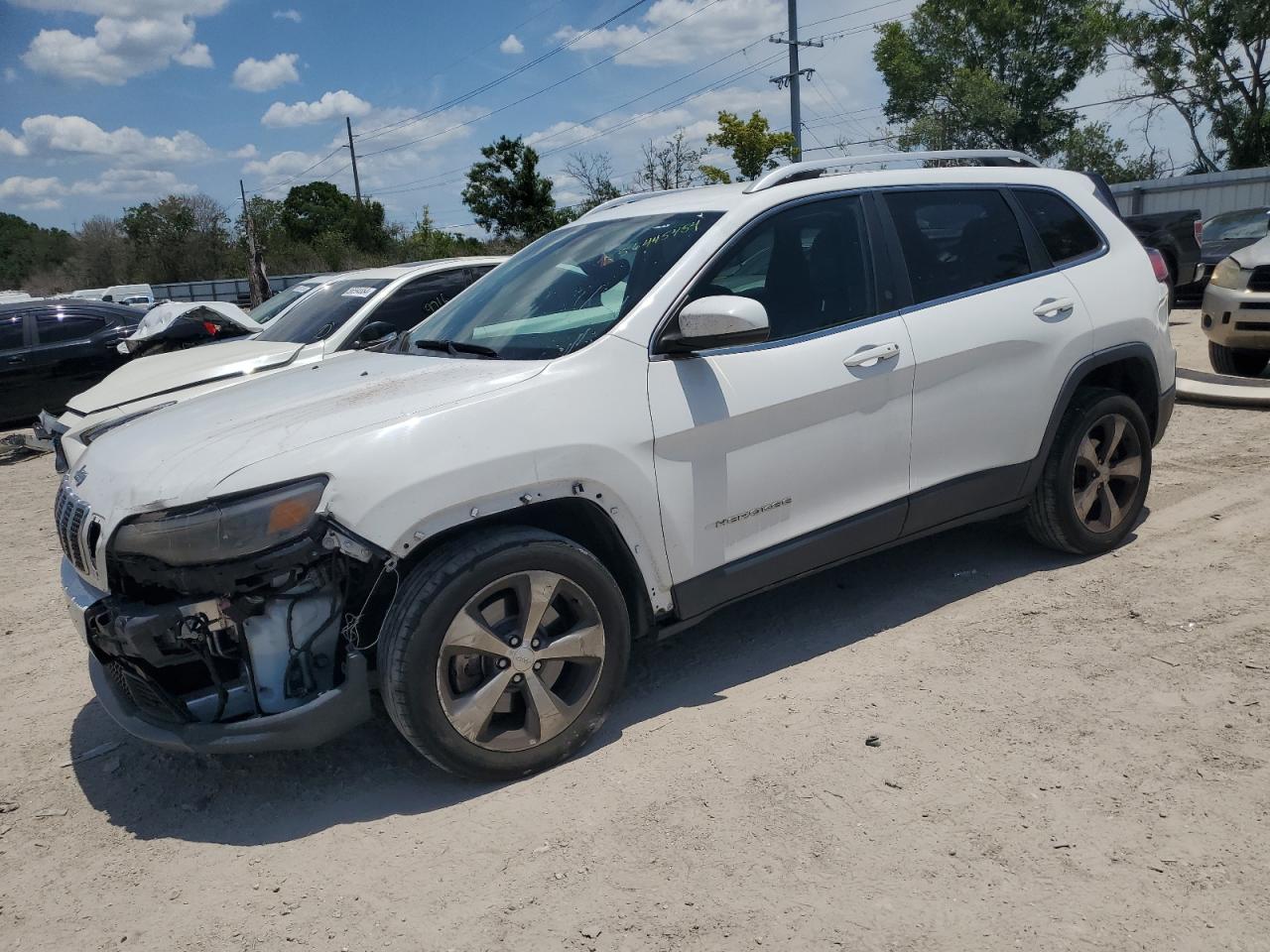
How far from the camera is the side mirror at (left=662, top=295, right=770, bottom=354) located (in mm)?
3260

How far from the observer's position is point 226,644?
9.57 feet

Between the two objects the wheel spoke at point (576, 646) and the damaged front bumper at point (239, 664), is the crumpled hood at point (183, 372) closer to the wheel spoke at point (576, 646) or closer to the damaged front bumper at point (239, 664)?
the damaged front bumper at point (239, 664)

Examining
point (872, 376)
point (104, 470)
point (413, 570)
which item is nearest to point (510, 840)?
point (413, 570)

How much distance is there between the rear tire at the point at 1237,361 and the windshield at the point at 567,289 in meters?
7.17

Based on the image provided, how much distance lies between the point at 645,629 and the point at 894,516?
118cm

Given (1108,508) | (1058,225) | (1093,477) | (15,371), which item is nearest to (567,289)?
(1058,225)

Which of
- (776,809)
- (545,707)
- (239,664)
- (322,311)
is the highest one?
(322,311)

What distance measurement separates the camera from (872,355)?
382 centimetres

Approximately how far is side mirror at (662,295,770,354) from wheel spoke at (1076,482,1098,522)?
214 centimetres

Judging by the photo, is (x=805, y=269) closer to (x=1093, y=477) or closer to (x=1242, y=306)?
(x=1093, y=477)

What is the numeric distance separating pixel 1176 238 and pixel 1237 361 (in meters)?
6.23

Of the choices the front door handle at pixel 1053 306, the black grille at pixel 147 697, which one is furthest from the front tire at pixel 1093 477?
the black grille at pixel 147 697

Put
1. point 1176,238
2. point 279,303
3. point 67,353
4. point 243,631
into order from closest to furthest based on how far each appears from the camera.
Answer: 1. point 243,631
2. point 279,303
3. point 67,353
4. point 1176,238

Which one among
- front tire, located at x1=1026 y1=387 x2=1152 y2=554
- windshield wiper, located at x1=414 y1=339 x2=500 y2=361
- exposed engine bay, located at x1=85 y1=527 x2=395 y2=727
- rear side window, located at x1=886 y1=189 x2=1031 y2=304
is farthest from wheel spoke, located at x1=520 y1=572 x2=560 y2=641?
front tire, located at x1=1026 y1=387 x2=1152 y2=554
